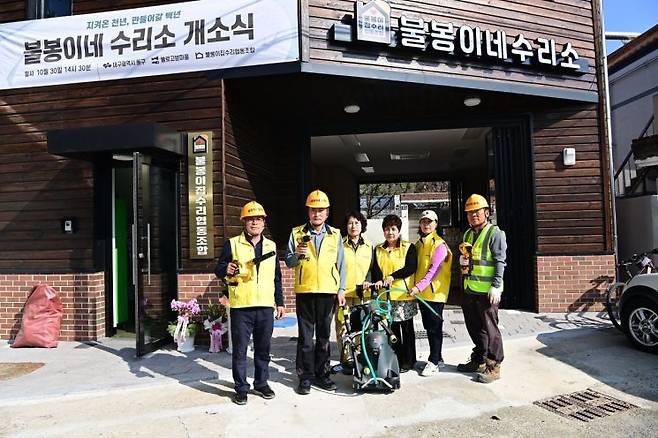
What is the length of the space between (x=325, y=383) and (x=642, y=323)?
365 centimetres

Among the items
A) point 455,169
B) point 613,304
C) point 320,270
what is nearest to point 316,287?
point 320,270

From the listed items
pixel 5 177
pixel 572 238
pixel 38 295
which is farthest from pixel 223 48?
pixel 572 238

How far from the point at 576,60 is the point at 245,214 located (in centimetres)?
599

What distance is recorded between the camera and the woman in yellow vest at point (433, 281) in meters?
4.73

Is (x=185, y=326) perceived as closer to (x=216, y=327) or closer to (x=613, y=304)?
(x=216, y=327)

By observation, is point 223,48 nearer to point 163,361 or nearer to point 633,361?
point 163,361

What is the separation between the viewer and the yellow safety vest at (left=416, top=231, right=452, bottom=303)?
4.77 metres

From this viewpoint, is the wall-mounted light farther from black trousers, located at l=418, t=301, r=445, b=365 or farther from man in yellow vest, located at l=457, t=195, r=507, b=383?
black trousers, located at l=418, t=301, r=445, b=365

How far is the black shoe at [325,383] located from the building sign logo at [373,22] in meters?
4.23

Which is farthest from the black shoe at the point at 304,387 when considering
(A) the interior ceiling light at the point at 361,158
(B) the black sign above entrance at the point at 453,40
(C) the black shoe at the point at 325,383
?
(A) the interior ceiling light at the point at 361,158

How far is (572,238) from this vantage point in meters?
7.36

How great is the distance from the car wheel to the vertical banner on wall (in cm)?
500

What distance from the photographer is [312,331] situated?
14.5 feet

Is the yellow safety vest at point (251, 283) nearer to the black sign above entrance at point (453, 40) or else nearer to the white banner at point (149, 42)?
the white banner at point (149, 42)
